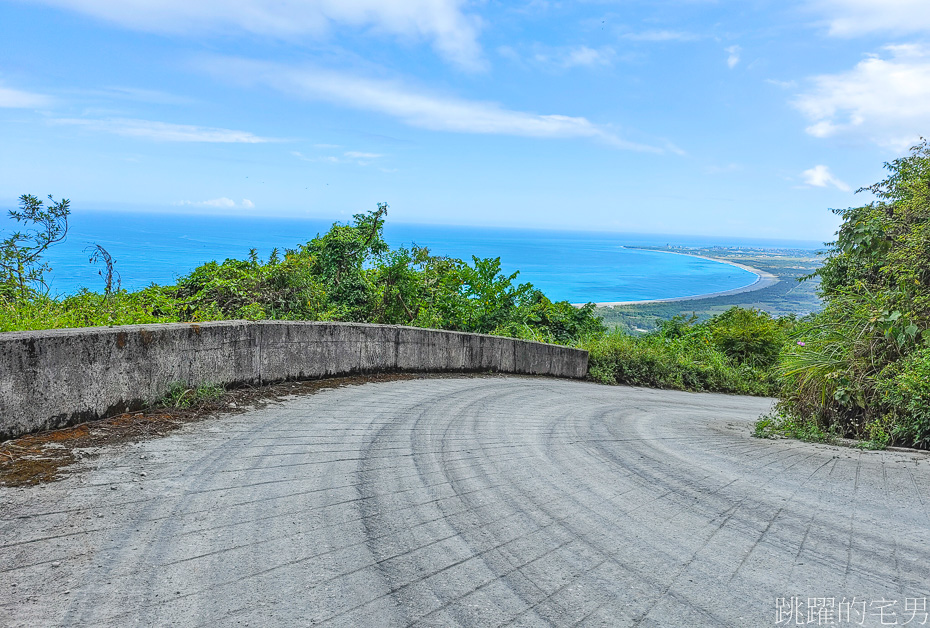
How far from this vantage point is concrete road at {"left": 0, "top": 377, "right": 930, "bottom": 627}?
9.04ft

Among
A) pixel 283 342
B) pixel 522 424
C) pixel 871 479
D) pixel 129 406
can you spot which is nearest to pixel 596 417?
pixel 522 424

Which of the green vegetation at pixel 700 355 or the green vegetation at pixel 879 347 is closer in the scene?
the green vegetation at pixel 879 347

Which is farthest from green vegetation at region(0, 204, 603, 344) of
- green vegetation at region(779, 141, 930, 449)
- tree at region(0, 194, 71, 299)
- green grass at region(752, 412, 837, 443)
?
green vegetation at region(779, 141, 930, 449)

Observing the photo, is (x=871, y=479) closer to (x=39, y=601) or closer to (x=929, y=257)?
(x=929, y=257)

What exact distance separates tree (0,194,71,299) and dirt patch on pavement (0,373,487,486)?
112 inches

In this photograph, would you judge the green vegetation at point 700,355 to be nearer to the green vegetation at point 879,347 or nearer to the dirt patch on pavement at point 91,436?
the green vegetation at point 879,347

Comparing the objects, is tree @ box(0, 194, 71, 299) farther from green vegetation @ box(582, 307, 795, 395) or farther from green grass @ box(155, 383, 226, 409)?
green vegetation @ box(582, 307, 795, 395)

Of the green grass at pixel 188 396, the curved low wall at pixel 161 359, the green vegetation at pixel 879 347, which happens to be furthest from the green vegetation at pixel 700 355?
the green grass at pixel 188 396

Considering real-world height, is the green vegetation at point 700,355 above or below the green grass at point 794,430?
below

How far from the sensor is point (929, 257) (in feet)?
23.3

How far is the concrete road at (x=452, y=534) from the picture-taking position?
2756 millimetres

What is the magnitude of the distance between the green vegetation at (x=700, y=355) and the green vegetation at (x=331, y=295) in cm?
179

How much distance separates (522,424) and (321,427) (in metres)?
2.48

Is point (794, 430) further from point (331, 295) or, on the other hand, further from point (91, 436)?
point (331, 295)
